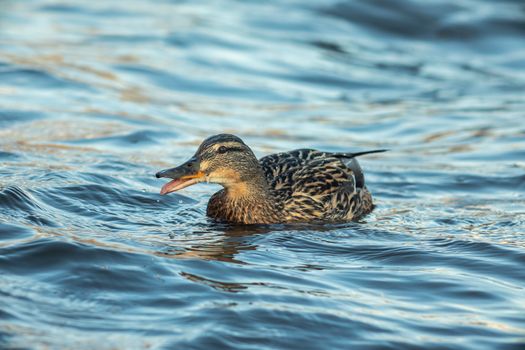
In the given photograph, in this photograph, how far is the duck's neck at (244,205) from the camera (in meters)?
9.55

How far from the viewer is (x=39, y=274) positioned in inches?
280

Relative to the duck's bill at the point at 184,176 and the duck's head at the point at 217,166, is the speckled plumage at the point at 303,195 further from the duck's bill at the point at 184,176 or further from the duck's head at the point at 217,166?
the duck's bill at the point at 184,176

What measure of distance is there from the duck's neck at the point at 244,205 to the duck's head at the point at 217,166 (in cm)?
7

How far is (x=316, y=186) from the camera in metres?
9.89

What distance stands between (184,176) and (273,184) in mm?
1280

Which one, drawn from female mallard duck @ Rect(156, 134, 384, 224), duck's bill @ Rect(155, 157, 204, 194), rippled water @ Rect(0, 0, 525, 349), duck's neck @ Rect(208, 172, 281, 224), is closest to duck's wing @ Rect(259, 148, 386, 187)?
female mallard duck @ Rect(156, 134, 384, 224)

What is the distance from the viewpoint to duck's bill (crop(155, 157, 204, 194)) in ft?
28.8

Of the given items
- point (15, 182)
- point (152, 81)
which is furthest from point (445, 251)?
point (152, 81)

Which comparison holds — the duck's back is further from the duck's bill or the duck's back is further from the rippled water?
the duck's bill

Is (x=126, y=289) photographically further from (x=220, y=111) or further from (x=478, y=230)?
(x=220, y=111)

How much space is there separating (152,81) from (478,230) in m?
8.01

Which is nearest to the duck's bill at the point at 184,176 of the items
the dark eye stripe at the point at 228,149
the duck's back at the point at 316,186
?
the dark eye stripe at the point at 228,149

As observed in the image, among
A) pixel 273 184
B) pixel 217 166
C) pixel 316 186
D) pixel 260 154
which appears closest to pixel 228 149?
pixel 217 166

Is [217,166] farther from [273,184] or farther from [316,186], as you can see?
[316,186]
